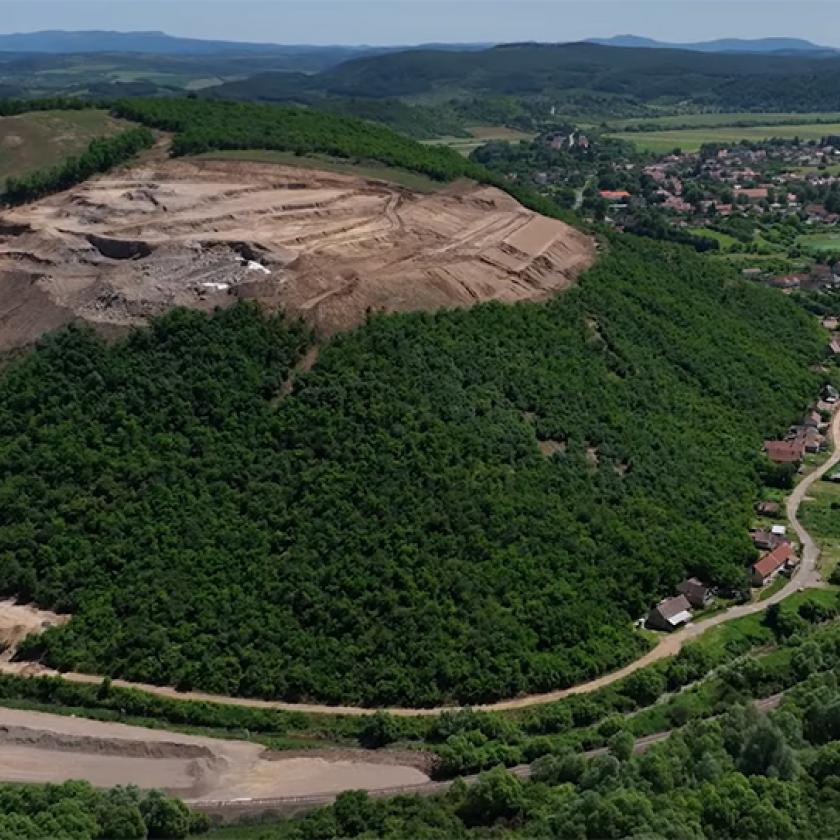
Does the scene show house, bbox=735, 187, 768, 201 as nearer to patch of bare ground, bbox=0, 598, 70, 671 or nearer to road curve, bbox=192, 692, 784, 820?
road curve, bbox=192, 692, 784, 820

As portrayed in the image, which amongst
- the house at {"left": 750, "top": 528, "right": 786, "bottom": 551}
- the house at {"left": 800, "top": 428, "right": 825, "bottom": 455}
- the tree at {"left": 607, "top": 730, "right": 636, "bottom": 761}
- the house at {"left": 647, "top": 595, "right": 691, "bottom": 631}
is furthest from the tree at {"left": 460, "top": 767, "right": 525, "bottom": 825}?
the house at {"left": 800, "top": 428, "right": 825, "bottom": 455}

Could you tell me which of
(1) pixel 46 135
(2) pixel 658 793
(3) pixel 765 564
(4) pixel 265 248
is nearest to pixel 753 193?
(1) pixel 46 135

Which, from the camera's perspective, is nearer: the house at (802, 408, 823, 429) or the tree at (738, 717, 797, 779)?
the tree at (738, 717, 797, 779)

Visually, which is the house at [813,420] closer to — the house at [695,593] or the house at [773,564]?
the house at [773,564]

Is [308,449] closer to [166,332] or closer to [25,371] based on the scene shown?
[166,332]

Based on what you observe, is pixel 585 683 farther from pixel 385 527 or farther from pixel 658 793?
pixel 385 527

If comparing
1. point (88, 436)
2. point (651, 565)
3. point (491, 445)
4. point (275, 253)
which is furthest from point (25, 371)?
point (651, 565)

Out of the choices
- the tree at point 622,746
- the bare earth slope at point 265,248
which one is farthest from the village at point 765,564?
the bare earth slope at point 265,248
